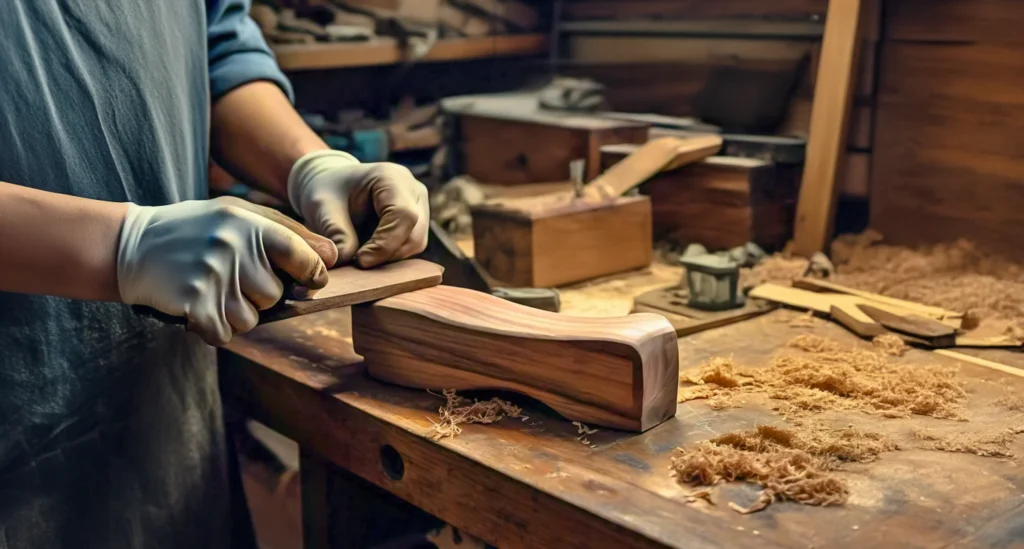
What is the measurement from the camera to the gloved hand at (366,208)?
1340mm

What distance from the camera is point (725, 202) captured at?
2.03m

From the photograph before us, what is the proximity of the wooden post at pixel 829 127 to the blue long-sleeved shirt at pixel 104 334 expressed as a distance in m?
1.16

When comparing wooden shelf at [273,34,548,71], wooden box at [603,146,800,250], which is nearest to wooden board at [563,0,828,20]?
wooden shelf at [273,34,548,71]

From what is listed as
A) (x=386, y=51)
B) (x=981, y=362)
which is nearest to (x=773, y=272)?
(x=981, y=362)

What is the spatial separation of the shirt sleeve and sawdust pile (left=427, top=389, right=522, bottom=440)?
67 cm

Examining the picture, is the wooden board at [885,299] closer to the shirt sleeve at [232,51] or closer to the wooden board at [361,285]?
the wooden board at [361,285]

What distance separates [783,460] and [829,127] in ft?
3.54

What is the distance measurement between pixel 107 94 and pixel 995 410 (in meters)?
1.19

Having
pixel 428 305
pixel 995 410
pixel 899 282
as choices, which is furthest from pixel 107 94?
pixel 899 282

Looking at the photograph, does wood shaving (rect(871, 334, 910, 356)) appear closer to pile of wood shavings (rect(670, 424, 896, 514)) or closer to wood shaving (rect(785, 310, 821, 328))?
wood shaving (rect(785, 310, 821, 328))

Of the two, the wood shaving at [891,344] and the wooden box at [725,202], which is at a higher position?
the wooden box at [725,202]

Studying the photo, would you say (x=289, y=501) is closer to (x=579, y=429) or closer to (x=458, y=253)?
(x=458, y=253)

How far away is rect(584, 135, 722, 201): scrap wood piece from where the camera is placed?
1986 millimetres

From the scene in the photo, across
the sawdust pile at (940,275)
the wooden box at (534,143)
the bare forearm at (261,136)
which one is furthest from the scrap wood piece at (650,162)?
the bare forearm at (261,136)
